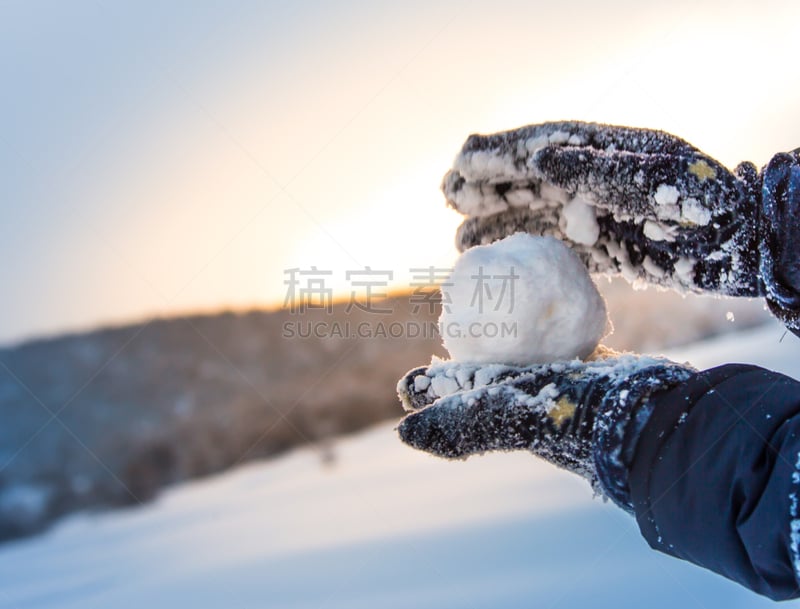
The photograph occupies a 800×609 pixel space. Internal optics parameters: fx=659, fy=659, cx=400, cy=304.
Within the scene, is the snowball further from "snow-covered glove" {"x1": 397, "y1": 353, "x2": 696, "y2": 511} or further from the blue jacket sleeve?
the blue jacket sleeve

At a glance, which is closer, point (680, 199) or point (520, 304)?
point (680, 199)

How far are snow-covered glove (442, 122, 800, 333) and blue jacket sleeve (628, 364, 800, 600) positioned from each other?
221mm

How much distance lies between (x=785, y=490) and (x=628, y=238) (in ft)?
1.71

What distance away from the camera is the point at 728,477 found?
0.67 m

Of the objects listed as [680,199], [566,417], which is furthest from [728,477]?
[680,199]

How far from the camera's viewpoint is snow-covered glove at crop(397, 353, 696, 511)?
752mm

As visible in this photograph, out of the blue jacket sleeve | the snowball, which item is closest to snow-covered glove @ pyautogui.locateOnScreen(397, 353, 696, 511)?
the blue jacket sleeve

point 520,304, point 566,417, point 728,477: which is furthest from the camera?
point 520,304

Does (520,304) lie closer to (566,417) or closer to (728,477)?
(566,417)

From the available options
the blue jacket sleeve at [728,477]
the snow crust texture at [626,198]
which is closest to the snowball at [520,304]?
the snow crust texture at [626,198]

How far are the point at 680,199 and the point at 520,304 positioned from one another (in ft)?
0.90

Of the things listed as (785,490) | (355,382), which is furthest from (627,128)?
(355,382)

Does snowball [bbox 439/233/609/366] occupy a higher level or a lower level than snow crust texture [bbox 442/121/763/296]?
lower

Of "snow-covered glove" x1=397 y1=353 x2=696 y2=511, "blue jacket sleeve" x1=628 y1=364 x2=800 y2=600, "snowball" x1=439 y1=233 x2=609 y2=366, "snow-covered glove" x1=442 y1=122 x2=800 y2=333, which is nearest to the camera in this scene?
"blue jacket sleeve" x1=628 y1=364 x2=800 y2=600
